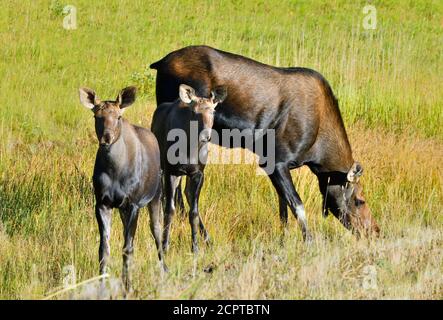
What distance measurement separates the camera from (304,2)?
31.3 metres

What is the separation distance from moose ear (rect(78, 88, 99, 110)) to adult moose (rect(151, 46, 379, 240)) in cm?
294

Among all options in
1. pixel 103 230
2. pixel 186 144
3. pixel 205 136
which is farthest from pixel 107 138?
pixel 186 144

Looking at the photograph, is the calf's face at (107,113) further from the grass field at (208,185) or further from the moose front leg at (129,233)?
the grass field at (208,185)

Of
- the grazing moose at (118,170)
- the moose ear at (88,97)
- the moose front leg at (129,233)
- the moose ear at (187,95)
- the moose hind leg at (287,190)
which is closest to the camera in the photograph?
the grazing moose at (118,170)

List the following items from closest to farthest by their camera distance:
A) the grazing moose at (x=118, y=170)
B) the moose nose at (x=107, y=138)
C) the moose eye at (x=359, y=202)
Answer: the moose nose at (x=107, y=138)
the grazing moose at (x=118, y=170)
the moose eye at (x=359, y=202)

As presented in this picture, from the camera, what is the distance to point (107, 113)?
806 centimetres

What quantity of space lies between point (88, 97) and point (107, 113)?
0.36 m

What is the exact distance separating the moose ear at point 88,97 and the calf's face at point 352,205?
4.03 m

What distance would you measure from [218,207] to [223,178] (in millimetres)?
821

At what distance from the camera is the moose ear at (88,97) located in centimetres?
824

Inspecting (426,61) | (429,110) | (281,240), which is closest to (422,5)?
(426,61)

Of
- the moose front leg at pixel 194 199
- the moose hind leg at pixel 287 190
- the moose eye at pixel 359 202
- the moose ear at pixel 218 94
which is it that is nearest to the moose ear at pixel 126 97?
the moose ear at pixel 218 94

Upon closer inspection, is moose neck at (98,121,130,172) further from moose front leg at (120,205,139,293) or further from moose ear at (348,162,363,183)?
moose ear at (348,162,363,183)

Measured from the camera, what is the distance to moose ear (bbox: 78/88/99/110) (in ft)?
27.0
